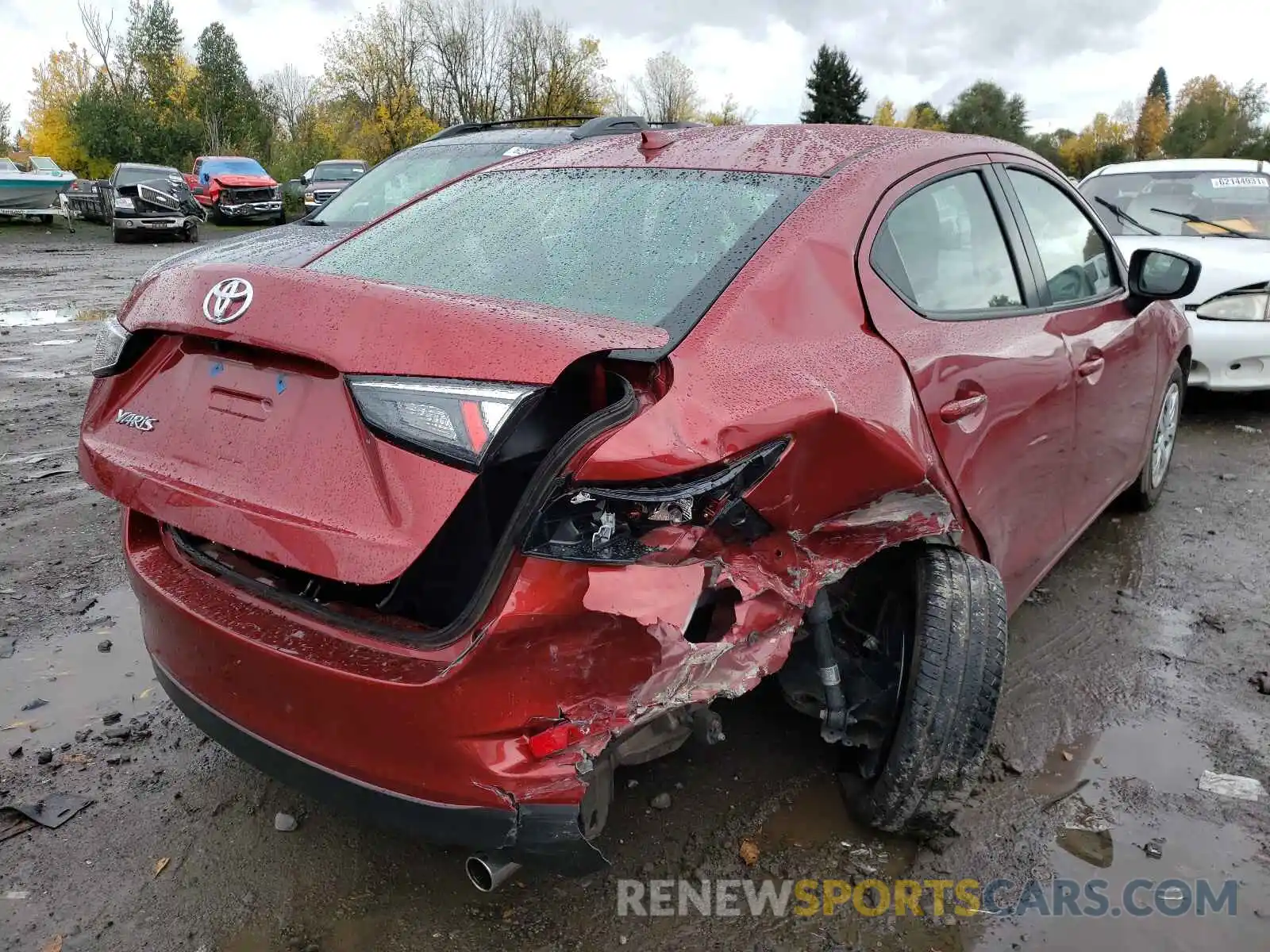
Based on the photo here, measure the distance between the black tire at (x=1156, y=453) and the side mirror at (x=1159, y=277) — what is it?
79cm

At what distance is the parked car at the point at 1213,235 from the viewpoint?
233 inches

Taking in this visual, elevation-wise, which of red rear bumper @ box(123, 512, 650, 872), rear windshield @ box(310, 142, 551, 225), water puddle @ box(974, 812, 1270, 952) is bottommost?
water puddle @ box(974, 812, 1270, 952)

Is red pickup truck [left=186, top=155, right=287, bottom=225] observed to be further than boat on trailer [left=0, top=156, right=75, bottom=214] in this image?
Yes

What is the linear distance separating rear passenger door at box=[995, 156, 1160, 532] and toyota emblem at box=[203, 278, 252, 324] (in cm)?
229

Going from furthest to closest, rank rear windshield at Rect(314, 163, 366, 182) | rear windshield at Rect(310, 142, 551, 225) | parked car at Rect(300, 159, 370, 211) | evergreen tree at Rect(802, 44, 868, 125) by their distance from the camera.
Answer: evergreen tree at Rect(802, 44, 868, 125) < rear windshield at Rect(314, 163, 366, 182) < parked car at Rect(300, 159, 370, 211) < rear windshield at Rect(310, 142, 551, 225)

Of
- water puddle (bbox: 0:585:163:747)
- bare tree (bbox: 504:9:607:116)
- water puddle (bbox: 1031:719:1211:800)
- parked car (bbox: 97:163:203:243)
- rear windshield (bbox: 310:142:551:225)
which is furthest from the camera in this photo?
bare tree (bbox: 504:9:607:116)

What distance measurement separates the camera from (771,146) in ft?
8.59

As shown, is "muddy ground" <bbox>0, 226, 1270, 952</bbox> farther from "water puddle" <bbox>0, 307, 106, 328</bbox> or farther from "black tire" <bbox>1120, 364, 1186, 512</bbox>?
"water puddle" <bbox>0, 307, 106, 328</bbox>

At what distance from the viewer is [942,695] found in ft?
7.23

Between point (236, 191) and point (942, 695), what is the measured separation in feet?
95.0

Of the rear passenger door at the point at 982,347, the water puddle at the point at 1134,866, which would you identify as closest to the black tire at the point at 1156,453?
the rear passenger door at the point at 982,347

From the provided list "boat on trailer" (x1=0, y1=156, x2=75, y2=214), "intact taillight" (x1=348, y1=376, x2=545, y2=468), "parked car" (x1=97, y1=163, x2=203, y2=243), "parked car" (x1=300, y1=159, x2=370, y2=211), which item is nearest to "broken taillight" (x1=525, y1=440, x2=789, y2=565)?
"intact taillight" (x1=348, y1=376, x2=545, y2=468)

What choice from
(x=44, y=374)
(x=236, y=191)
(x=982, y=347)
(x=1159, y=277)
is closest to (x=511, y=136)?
(x=44, y=374)

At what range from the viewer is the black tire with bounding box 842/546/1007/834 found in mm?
2213
